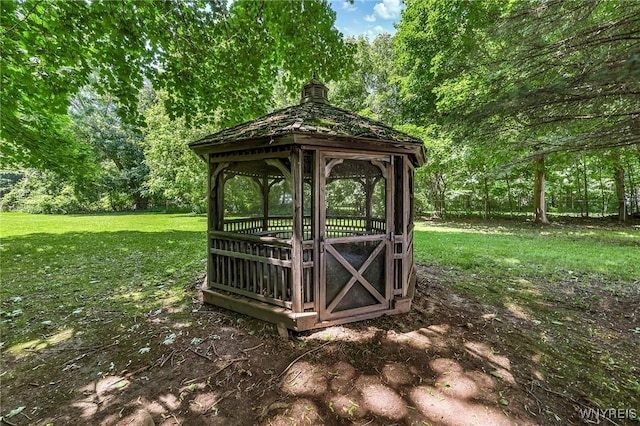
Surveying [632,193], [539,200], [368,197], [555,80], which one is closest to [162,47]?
[368,197]

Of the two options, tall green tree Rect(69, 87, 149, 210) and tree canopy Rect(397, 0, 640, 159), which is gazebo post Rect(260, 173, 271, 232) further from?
tall green tree Rect(69, 87, 149, 210)

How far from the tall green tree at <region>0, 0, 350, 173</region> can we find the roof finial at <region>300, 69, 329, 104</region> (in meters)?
0.42

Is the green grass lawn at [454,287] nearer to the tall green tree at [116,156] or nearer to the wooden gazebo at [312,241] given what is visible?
the wooden gazebo at [312,241]

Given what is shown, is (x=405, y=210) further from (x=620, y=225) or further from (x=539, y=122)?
(x=620, y=225)

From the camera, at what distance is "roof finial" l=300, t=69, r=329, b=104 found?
567cm

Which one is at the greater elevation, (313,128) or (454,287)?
(313,128)

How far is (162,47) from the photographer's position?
5371mm

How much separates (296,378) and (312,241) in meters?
1.74

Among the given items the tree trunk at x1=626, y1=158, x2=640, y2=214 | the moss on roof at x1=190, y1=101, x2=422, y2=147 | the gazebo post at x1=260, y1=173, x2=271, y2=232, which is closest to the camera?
the moss on roof at x1=190, y1=101, x2=422, y2=147

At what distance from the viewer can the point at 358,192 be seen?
6.99 metres

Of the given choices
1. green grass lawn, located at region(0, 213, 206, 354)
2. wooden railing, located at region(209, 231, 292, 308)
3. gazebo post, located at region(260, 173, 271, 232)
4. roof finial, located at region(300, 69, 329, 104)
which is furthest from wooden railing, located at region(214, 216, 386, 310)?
roof finial, located at region(300, 69, 329, 104)

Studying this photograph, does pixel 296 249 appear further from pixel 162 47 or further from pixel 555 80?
pixel 555 80

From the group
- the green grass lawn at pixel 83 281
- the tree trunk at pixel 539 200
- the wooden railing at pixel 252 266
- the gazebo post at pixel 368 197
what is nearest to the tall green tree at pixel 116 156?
the green grass lawn at pixel 83 281

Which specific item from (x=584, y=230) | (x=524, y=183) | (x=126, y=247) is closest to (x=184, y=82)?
(x=126, y=247)
